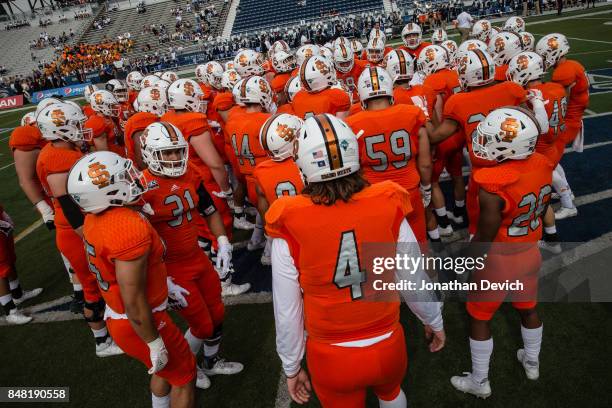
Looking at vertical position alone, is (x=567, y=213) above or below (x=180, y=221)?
below

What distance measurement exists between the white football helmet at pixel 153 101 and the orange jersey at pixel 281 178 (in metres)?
3.12

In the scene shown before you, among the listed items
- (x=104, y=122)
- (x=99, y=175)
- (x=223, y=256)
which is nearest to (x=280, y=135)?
(x=223, y=256)

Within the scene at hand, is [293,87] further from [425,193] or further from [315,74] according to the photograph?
[425,193]

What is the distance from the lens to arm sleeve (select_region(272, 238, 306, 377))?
2117mm

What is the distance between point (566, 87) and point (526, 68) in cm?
102

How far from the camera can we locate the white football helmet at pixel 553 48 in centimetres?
532

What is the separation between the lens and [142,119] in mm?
5859

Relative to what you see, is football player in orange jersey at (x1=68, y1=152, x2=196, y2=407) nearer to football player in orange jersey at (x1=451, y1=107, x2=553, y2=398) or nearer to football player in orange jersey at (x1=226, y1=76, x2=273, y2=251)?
football player in orange jersey at (x1=226, y1=76, x2=273, y2=251)

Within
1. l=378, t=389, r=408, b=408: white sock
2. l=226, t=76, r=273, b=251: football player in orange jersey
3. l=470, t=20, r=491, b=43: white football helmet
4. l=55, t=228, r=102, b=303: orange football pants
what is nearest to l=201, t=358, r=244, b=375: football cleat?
l=55, t=228, r=102, b=303: orange football pants

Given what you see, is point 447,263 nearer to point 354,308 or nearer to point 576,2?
point 354,308

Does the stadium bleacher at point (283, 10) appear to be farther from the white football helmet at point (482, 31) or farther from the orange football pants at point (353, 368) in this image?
the orange football pants at point (353, 368)

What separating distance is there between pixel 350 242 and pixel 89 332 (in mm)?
4558

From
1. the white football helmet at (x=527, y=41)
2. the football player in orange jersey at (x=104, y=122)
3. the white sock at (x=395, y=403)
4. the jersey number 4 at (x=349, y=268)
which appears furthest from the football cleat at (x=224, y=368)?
the white football helmet at (x=527, y=41)

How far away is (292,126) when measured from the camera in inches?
151
